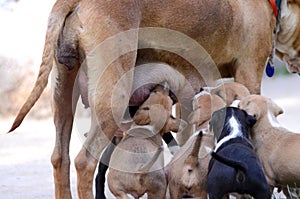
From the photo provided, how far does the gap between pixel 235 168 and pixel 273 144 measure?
21.5 inches

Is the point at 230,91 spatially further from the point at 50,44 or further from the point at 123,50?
the point at 50,44

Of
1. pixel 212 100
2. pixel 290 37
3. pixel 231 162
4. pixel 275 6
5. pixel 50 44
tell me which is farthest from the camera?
pixel 290 37

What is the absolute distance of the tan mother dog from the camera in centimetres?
530

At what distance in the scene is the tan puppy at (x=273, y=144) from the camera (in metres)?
5.18

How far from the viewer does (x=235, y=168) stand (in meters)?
4.88

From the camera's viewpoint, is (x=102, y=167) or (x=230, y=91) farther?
(x=102, y=167)

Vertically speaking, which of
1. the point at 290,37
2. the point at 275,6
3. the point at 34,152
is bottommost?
the point at 34,152

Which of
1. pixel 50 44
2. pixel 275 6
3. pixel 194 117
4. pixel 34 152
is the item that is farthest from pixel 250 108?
pixel 34 152

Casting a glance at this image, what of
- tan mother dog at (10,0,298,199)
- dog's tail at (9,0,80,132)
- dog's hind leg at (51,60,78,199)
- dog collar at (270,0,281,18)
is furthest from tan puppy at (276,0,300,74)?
dog's tail at (9,0,80,132)

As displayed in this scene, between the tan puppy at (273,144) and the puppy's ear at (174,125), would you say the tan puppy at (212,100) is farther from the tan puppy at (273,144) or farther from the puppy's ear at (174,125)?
the tan puppy at (273,144)

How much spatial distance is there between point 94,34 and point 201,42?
0.87 metres

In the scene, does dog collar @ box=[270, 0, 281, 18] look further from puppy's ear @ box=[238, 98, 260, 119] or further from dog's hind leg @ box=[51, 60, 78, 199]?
dog's hind leg @ box=[51, 60, 78, 199]

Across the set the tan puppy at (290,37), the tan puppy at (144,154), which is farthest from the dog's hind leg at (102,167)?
the tan puppy at (290,37)

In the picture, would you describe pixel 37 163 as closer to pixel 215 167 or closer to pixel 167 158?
pixel 167 158
